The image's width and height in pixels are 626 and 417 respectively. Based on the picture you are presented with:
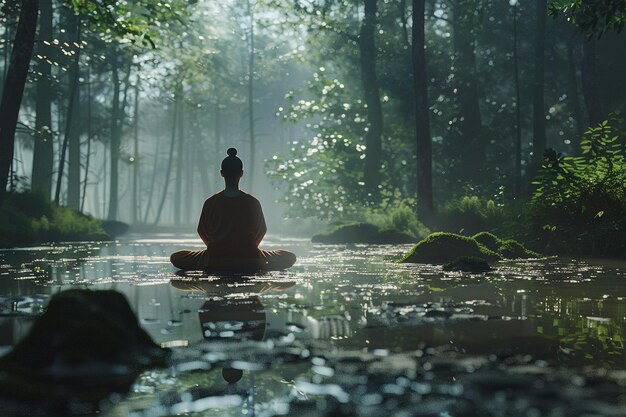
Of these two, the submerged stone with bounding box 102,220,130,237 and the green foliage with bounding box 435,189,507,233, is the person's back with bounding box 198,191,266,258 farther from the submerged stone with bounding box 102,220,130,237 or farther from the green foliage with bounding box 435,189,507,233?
the submerged stone with bounding box 102,220,130,237

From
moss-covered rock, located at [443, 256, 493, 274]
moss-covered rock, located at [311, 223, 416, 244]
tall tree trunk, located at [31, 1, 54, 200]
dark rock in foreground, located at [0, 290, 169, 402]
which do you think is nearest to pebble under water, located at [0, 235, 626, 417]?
dark rock in foreground, located at [0, 290, 169, 402]

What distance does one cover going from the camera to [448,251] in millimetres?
17312

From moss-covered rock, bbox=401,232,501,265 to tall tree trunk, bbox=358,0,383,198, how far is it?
23.3 m

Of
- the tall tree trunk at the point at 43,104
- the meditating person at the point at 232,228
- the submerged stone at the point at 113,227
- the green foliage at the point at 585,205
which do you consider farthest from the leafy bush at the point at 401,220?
the tall tree trunk at the point at 43,104

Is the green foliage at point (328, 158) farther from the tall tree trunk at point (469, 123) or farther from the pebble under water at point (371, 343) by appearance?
the pebble under water at point (371, 343)

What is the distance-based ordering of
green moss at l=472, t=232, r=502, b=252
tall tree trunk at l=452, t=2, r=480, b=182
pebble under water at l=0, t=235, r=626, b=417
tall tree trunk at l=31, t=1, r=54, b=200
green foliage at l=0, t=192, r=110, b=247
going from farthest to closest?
1. tall tree trunk at l=452, t=2, r=480, b=182
2. tall tree trunk at l=31, t=1, r=54, b=200
3. green foliage at l=0, t=192, r=110, b=247
4. green moss at l=472, t=232, r=502, b=252
5. pebble under water at l=0, t=235, r=626, b=417

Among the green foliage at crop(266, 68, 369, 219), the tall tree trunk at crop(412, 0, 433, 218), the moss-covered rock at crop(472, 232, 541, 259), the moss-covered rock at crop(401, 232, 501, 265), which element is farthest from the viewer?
the green foliage at crop(266, 68, 369, 219)

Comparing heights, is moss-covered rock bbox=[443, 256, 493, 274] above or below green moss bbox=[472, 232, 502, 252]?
below

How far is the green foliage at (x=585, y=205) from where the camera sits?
18.5 metres

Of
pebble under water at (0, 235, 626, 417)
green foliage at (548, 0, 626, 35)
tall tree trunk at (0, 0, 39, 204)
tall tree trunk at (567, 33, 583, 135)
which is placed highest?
tall tree trunk at (567, 33, 583, 135)

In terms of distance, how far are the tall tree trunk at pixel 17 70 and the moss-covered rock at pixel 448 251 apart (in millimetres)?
11536

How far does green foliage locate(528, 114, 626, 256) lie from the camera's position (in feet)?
60.6

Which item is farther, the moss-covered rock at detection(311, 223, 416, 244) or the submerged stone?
the submerged stone

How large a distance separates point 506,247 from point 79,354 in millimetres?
14834
